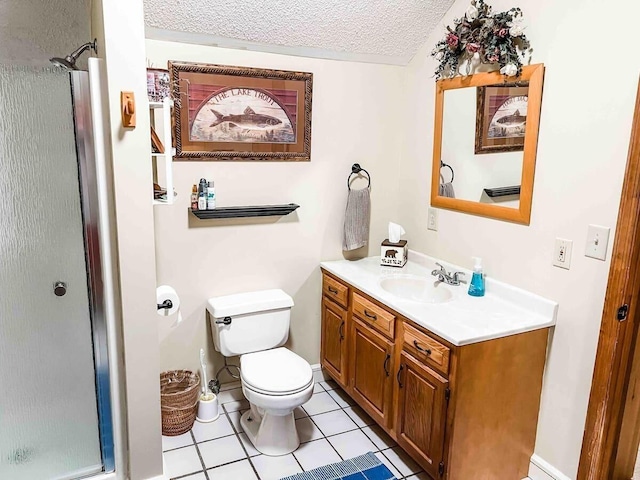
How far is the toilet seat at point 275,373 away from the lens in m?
2.28

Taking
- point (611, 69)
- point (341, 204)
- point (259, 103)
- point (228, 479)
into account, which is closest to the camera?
point (611, 69)

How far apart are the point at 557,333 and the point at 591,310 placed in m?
0.20

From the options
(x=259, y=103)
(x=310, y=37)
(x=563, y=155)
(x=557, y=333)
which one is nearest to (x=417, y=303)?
(x=557, y=333)

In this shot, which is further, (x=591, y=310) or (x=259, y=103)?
(x=259, y=103)

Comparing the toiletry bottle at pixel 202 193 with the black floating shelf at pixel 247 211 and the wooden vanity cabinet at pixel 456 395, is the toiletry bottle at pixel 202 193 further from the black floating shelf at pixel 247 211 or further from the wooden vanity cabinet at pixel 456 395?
the wooden vanity cabinet at pixel 456 395

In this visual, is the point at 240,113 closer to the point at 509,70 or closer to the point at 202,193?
the point at 202,193

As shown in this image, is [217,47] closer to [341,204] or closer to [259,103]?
[259,103]

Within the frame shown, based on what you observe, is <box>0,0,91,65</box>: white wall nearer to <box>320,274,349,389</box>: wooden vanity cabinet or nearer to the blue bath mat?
<box>320,274,349,389</box>: wooden vanity cabinet

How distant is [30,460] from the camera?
2.13 meters

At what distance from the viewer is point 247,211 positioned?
2.71 m

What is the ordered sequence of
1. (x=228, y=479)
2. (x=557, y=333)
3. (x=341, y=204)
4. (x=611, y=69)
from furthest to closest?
1. (x=341, y=204)
2. (x=228, y=479)
3. (x=557, y=333)
4. (x=611, y=69)

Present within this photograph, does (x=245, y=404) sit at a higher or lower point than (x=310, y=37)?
lower

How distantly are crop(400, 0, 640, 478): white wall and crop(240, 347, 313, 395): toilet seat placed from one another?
1.09m

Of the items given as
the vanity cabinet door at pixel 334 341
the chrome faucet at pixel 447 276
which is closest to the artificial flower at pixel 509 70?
the chrome faucet at pixel 447 276
